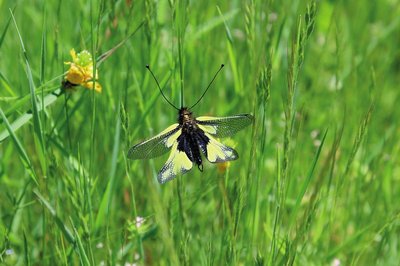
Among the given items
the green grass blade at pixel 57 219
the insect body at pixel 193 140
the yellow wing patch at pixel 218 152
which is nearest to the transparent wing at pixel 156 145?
the insect body at pixel 193 140

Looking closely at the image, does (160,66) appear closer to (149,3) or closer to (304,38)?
(149,3)

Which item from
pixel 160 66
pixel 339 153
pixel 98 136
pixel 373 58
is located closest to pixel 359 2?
pixel 373 58

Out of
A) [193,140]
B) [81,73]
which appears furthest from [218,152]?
[81,73]

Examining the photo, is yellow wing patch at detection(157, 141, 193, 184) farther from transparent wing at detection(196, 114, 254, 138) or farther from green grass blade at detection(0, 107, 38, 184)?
green grass blade at detection(0, 107, 38, 184)

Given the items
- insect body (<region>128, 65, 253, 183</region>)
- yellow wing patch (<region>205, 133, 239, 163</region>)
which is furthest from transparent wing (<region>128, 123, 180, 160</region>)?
yellow wing patch (<region>205, 133, 239, 163</region>)

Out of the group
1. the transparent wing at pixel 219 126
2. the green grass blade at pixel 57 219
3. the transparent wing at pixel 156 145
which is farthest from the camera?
the transparent wing at pixel 219 126

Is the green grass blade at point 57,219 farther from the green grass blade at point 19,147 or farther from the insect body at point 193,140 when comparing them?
the insect body at point 193,140

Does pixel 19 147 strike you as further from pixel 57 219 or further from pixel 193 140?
pixel 193 140
